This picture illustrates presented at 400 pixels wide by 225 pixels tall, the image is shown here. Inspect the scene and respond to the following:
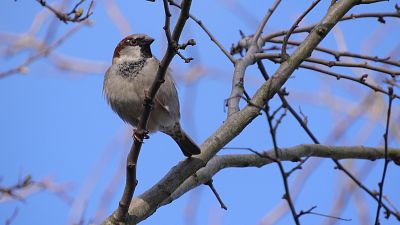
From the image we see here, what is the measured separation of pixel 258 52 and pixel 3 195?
6.45 ft

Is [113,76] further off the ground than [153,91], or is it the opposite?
[113,76]

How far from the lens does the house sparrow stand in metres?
3.57

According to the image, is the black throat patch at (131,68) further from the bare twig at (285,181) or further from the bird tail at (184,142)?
the bare twig at (285,181)

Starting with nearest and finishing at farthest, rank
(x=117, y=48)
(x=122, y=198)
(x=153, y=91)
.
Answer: (x=153, y=91) < (x=122, y=198) < (x=117, y=48)

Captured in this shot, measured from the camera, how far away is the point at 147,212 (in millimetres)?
2684

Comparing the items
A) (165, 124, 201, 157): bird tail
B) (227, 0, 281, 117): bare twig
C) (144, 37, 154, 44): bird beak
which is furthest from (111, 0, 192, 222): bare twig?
(144, 37, 154, 44): bird beak

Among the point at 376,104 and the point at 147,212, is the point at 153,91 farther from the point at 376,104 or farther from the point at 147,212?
the point at 376,104

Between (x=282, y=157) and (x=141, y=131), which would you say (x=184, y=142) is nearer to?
(x=282, y=157)

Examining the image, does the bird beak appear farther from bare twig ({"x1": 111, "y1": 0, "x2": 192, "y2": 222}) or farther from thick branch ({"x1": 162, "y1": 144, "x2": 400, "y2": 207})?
bare twig ({"x1": 111, "y1": 0, "x2": 192, "y2": 222})

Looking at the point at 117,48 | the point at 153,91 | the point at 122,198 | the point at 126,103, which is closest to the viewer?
the point at 153,91

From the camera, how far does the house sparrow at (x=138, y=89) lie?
3.57 meters

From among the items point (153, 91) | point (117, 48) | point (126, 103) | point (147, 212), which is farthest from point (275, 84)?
point (117, 48)

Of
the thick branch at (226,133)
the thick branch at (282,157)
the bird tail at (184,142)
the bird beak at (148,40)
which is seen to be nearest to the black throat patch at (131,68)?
the bird beak at (148,40)

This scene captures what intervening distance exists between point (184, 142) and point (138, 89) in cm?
48
